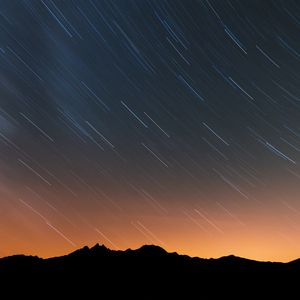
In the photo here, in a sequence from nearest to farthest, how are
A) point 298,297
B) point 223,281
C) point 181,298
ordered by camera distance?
point 298,297, point 181,298, point 223,281

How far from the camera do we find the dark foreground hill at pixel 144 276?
77.9 m

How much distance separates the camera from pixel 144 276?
9519cm

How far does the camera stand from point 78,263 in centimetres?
10212

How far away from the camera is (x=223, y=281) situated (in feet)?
292

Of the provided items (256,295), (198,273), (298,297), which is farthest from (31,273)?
(298,297)

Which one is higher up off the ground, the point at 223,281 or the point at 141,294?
the point at 223,281

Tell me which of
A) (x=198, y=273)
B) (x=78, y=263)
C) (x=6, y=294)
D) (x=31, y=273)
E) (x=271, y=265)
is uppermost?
(x=271, y=265)

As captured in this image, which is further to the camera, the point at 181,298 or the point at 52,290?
the point at 52,290

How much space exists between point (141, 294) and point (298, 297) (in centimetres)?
2734

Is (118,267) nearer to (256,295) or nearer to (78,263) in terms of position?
(78,263)

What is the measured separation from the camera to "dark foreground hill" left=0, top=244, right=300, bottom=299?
77.9m

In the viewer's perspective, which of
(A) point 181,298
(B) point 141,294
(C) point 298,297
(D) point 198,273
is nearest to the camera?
(C) point 298,297

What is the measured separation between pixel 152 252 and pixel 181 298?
37491mm

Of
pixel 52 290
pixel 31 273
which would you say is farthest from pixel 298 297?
pixel 31 273
